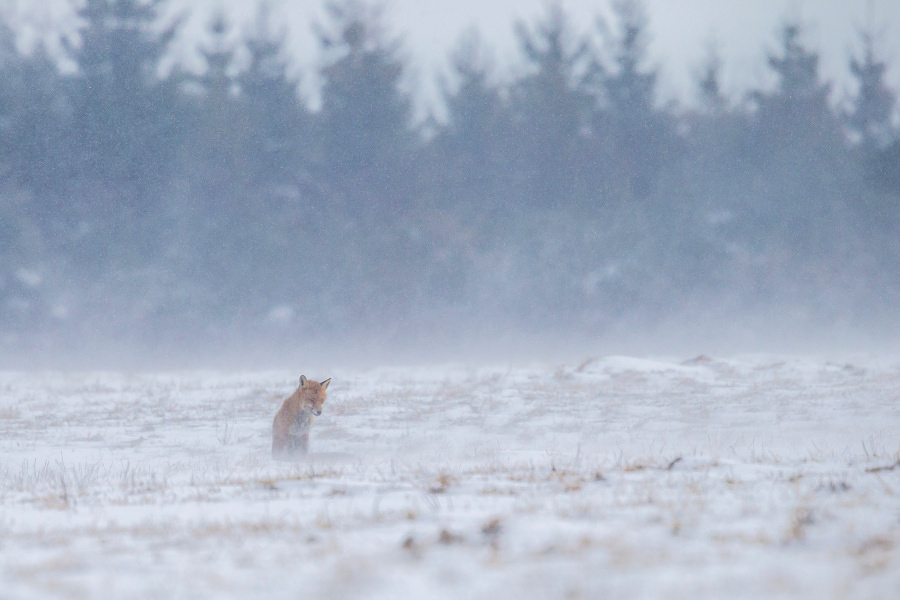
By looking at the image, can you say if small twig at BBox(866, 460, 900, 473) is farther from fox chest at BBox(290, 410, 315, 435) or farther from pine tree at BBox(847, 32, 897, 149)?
pine tree at BBox(847, 32, 897, 149)

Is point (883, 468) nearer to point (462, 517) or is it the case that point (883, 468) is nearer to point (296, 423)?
point (462, 517)

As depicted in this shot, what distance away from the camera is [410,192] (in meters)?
32.6

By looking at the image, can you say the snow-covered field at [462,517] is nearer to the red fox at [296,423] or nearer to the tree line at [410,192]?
the red fox at [296,423]

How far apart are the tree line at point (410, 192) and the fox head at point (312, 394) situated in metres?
22.0

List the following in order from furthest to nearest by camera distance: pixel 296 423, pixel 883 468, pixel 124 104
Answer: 1. pixel 124 104
2. pixel 296 423
3. pixel 883 468

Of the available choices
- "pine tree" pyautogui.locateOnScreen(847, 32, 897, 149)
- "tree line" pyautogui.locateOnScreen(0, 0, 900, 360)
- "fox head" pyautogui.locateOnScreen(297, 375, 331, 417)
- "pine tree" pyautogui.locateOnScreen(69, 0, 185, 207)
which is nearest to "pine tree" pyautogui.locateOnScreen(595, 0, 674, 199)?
"tree line" pyautogui.locateOnScreen(0, 0, 900, 360)

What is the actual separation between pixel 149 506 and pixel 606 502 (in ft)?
10.6

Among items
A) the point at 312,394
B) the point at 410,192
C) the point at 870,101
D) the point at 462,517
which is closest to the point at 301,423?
the point at 312,394

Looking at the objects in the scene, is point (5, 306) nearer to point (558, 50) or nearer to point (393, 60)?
point (393, 60)

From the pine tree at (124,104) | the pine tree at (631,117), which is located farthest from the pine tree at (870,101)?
the pine tree at (124,104)

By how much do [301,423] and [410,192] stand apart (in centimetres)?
2371

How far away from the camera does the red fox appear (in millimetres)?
9680

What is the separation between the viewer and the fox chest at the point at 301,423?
9.70 metres

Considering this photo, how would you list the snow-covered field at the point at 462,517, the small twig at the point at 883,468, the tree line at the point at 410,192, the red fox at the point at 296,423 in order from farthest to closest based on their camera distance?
the tree line at the point at 410,192 → the red fox at the point at 296,423 → the small twig at the point at 883,468 → the snow-covered field at the point at 462,517
